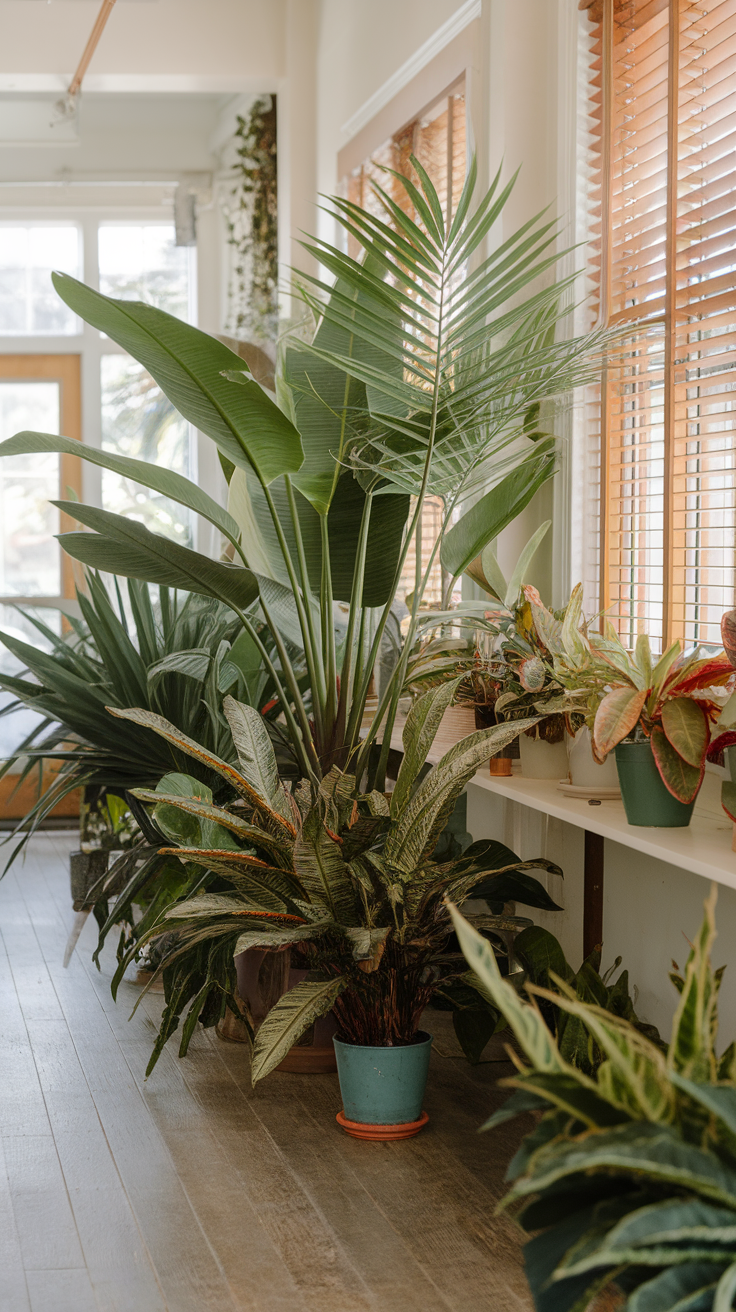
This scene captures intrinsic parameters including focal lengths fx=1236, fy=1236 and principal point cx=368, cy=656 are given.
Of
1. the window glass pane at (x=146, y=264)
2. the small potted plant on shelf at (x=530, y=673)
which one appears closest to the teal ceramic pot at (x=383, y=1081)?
the small potted plant on shelf at (x=530, y=673)

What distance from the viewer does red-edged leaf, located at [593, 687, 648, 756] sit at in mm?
1905

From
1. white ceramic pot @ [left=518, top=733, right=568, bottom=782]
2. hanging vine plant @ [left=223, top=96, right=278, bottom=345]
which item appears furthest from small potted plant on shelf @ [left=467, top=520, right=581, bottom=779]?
hanging vine plant @ [left=223, top=96, right=278, bottom=345]

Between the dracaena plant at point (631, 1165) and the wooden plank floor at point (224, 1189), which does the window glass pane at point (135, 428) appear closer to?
the wooden plank floor at point (224, 1189)

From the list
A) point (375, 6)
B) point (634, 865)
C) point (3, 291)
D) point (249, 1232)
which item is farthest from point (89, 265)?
point (249, 1232)

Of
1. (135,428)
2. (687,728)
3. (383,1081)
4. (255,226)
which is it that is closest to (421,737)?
(687,728)

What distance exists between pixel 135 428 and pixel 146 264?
856 mm

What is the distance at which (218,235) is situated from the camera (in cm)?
620

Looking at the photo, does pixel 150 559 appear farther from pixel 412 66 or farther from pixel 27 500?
pixel 27 500

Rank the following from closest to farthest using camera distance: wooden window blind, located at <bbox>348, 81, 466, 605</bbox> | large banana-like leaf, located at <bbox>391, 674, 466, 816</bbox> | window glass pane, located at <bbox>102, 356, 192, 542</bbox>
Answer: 1. large banana-like leaf, located at <bbox>391, 674, 466, 816</bbox>
2. wooden window blind, located at <bbox>348, 81, 466, 605</bbox>
3. window glass pane, located at <bbox>102, 356, 192, 542</bbox>

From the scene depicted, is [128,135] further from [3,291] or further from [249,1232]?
[249,1232]

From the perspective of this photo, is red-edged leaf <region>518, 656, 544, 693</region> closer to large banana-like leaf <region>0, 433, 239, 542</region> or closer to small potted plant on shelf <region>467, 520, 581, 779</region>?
small potted plant on shelf <region>467, 520, 581, 779</region>

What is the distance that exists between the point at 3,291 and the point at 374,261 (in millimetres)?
4294

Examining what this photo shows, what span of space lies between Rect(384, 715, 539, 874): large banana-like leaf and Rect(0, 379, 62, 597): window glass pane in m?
4.44

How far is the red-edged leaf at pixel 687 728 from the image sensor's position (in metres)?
1.88
